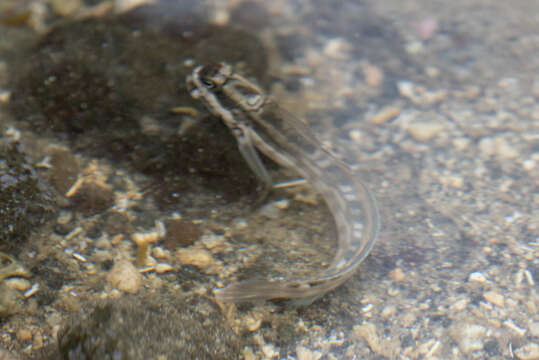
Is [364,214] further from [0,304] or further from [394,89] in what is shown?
[0,304]

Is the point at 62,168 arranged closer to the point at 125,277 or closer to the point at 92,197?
the point at 92,197

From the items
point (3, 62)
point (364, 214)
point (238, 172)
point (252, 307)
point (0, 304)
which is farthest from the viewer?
point (3, 62)

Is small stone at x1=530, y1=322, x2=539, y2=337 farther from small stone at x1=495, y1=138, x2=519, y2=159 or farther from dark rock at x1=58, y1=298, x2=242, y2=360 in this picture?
dark rock at x1=58, y1=298, x2=242, y2=360

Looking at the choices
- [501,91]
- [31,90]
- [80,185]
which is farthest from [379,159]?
[31,90]

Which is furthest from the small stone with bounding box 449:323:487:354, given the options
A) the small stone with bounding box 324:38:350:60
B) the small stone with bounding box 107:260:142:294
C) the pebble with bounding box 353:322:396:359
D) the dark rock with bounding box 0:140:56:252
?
the small stone with bounding box 324:38:350:60

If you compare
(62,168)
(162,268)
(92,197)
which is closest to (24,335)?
(162,268)

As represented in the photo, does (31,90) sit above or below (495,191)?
above

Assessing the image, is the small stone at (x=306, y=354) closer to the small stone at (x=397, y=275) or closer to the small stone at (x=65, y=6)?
the small stone at (x=397, y=275)
